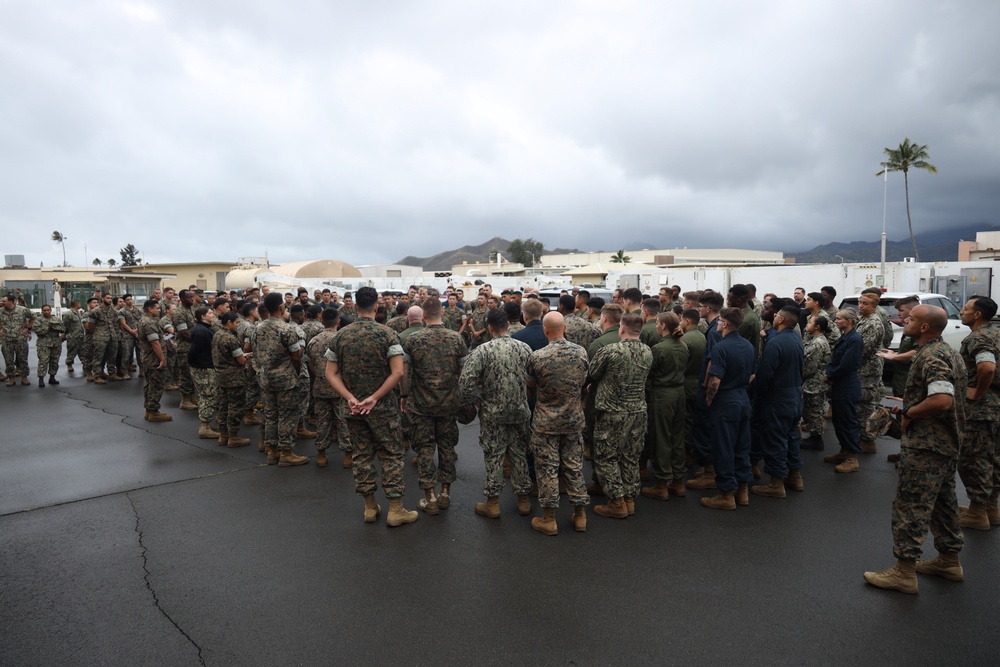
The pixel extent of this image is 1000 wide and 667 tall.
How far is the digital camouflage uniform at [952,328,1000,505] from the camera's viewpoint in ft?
15.5

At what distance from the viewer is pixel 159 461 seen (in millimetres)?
6820

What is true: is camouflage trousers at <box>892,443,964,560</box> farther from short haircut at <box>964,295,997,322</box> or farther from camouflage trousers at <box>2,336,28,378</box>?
camouflage trousers at <box>2,336,28,378</box>

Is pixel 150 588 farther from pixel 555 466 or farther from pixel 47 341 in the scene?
pixel 47 341

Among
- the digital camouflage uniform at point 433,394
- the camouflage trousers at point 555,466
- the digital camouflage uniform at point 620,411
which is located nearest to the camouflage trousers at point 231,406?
the digital camouflage uniform at point 433,394

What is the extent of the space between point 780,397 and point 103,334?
14.4 meters

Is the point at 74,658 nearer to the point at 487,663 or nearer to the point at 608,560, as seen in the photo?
the point at 487,663

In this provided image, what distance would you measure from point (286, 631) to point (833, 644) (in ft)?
11.4

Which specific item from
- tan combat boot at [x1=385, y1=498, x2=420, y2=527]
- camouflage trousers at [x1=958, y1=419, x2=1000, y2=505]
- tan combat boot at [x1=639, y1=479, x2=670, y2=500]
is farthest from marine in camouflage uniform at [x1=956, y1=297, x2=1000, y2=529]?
tan combat boot at [x1=385, y1=498, x2=420, y2=527]

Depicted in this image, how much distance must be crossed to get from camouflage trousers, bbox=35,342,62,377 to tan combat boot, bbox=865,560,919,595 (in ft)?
51.0

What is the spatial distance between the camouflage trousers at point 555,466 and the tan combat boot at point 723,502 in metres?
1.48

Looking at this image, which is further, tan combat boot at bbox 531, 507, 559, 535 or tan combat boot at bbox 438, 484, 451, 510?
tan combat boot at bbox 438, 484, 451, 510

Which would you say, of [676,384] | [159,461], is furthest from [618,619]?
[159,461]

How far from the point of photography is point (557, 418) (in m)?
4.81

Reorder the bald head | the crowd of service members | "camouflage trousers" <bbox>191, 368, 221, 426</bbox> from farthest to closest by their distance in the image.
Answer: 1. "camouflage trousers" <bbox>191, 368, 221, 426</bbox>
2. the bald head
3. the crowd of service members
